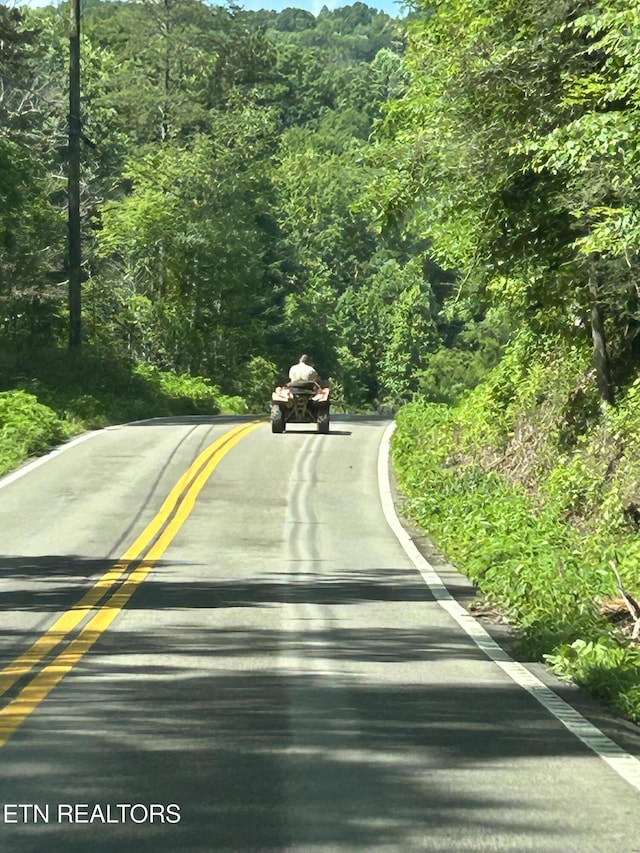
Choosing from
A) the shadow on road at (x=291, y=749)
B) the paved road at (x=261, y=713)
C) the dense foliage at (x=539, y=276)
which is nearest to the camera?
the shadow on road at (x=291, y=749)

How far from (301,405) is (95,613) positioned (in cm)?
1932

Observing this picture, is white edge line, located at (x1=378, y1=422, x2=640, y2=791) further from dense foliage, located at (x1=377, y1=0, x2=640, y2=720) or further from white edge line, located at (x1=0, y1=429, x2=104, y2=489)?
white edge line, located at (x1=0, y1=429, x2=104, y2=489)

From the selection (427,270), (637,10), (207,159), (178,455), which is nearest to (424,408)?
(178,455)

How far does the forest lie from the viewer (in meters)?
15.4

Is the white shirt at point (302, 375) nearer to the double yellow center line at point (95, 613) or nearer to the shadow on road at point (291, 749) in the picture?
the double yellow center line at point (95, 613)

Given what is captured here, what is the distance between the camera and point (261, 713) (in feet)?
28.0

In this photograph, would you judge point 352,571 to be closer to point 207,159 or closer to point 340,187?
point 207,159

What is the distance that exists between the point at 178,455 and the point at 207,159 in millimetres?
35649

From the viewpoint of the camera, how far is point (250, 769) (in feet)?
23.5

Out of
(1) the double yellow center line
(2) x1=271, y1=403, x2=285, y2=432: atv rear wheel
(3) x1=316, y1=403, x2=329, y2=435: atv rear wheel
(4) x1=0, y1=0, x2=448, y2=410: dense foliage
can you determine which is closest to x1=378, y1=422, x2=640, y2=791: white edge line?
(1) the double yellow center line

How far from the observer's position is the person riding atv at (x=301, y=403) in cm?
3142

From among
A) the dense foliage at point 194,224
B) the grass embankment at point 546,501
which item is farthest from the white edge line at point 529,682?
the dense foliage at point 194,224

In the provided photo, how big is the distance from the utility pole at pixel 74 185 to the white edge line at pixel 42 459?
9112mm

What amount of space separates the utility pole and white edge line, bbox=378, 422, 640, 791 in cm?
2416
